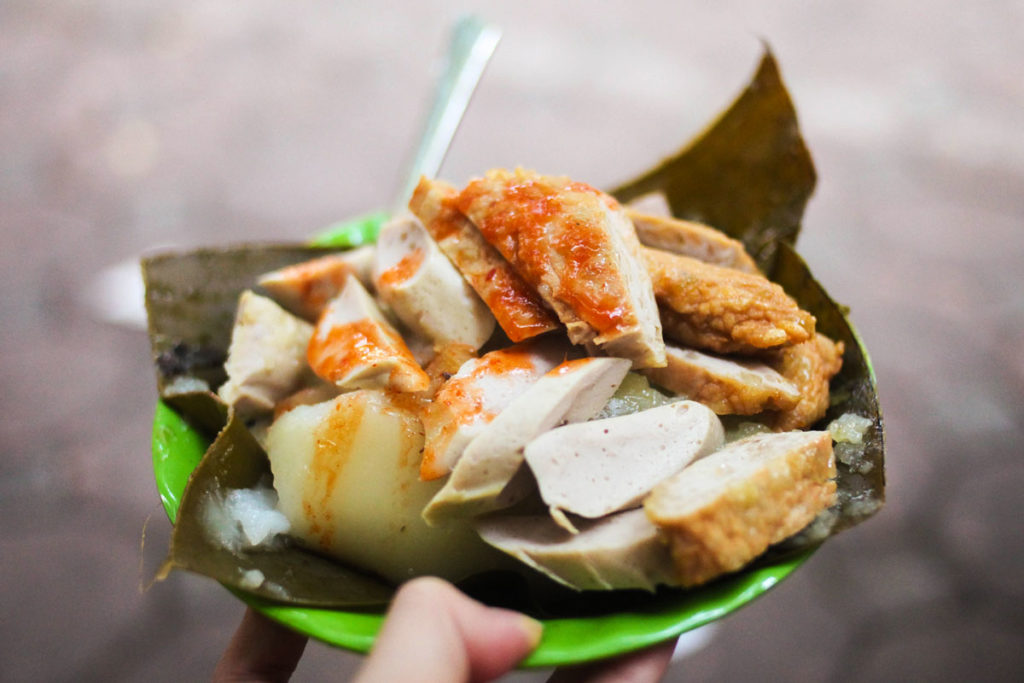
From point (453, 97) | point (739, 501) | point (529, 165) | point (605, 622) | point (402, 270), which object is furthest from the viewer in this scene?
Answer: point (529, 165)

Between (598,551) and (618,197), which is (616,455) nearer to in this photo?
(598,551)

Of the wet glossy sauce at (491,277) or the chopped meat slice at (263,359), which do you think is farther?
the chopped meat slice at (263,359)

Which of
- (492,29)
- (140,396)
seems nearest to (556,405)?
(492,29)

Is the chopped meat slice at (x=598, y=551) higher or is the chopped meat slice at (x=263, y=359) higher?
the chopped meat slice at (x=263, y=359)

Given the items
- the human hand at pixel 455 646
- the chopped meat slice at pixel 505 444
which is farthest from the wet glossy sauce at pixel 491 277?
the human hand at pixel 455 646

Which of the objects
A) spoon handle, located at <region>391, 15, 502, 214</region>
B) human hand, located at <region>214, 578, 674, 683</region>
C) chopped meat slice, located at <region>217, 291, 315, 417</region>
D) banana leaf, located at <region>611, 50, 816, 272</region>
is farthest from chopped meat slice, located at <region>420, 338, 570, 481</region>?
spoon handle, located at <region>391, 15, 502, 214</region>

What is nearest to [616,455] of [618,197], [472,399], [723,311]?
[472,399]

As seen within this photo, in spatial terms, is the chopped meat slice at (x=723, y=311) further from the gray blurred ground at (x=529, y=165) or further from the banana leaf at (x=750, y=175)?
the gray blurred ground at (x=529, y=165)

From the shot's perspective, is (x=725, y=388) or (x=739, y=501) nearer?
(x=739, y=501)

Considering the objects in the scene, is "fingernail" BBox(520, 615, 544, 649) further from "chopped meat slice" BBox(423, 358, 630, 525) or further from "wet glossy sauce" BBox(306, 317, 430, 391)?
"wet glossy sauce" BBox(306, 317, 430, 391)
